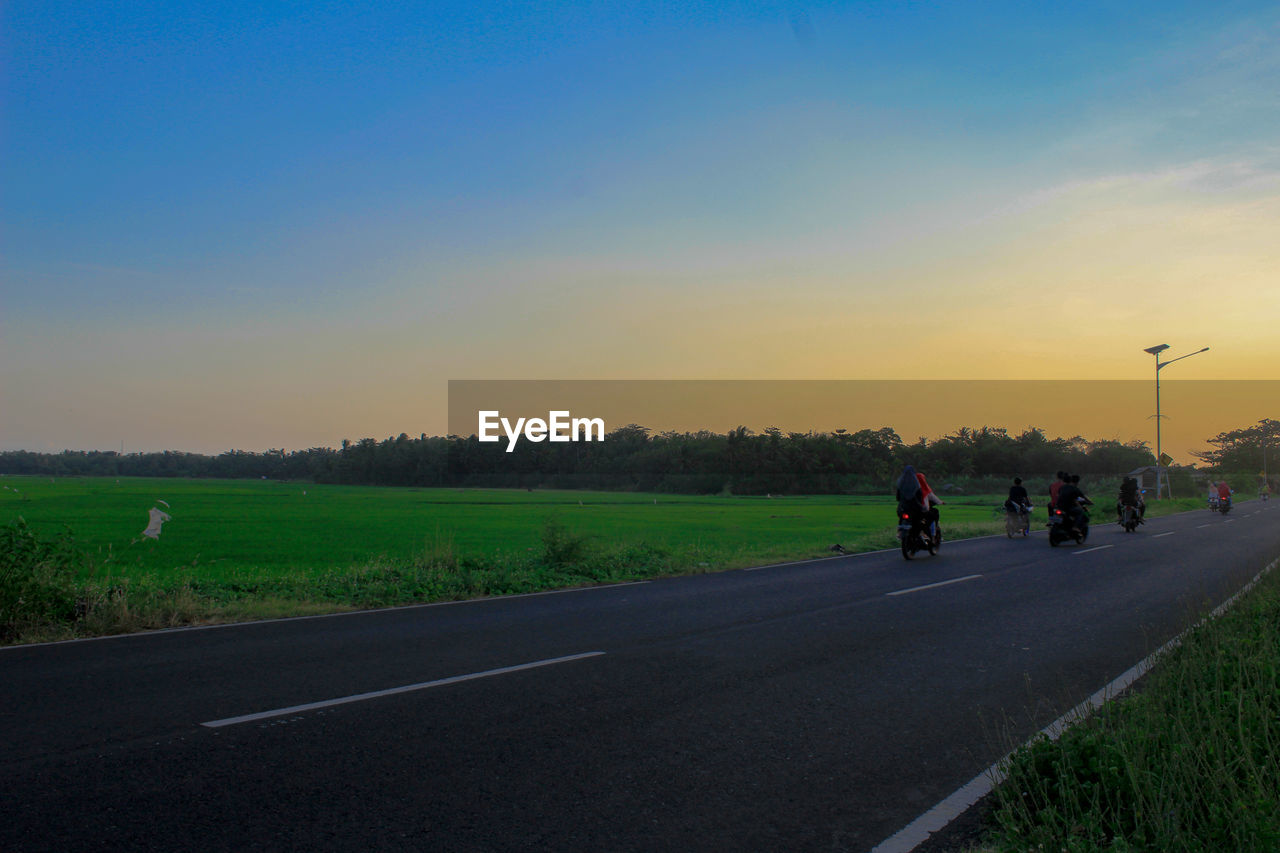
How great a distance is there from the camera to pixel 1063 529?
2233 centimetres

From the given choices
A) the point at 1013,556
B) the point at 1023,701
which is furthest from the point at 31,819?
the point at 1013,556

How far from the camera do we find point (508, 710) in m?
6.24

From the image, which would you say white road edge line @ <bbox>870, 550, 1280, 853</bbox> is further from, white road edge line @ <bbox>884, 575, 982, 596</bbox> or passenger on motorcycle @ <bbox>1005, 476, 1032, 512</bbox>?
passenger on motorcycle @ <bbox>1005, 476, 1032, 512</bbox>

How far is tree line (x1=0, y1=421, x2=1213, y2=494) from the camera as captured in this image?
108 meters

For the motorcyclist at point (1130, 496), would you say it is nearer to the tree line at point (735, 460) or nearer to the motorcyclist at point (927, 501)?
the motorcyclist at point (927, 501)

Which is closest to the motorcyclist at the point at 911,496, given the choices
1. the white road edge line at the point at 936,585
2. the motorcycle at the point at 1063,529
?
the white road edge line at the point at 936,585

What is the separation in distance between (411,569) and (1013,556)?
1323 cm

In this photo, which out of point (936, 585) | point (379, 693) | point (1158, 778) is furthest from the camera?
point (936, 585)

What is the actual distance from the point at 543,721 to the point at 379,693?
1.59 m

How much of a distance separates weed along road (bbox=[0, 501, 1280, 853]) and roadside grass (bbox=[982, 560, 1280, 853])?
59 cm

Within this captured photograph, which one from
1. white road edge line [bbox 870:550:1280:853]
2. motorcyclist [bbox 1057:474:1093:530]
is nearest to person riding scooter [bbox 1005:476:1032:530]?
motorcyclist [bbox 1057:474:1093:530]

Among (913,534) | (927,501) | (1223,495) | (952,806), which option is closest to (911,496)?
(927,501)

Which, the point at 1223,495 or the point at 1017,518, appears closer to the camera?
the point at 1017,518

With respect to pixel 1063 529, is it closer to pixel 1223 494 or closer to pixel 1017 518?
pixel 1017 518
